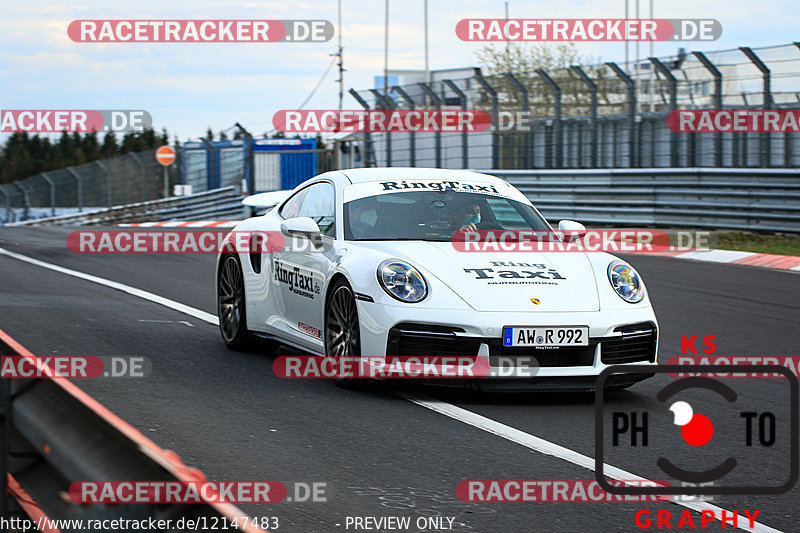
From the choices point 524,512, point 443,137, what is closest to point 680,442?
point 524,512

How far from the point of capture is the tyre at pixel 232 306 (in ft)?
26.1

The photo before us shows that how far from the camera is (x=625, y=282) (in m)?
6.48

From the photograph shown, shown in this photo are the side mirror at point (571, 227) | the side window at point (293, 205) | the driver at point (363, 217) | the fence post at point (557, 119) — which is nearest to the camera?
the driver at point (363, 217)

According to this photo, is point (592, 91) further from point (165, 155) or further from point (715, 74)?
point (165, 155)

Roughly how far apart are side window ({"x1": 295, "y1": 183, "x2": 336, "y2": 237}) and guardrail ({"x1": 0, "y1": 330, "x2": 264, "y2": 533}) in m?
3.94

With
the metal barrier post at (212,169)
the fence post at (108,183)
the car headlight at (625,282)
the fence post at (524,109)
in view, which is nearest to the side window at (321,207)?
the car headlight at (625,282)

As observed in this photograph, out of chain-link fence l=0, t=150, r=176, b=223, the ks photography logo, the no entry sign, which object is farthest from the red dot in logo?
chain-link fence l=0, t=150, r=176, b=223

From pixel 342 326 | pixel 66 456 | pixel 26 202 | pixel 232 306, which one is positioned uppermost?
pixel 66 456

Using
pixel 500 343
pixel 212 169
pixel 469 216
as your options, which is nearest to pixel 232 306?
pixel 469 216

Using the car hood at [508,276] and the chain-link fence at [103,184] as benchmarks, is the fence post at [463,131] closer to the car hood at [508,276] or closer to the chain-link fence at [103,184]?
the chain-link fence at [103,184]

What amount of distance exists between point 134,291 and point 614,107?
11.9 m

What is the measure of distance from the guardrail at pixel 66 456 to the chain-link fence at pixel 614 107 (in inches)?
639

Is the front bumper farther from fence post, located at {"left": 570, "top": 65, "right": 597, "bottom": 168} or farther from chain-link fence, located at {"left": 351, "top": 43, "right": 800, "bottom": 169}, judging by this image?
fence post, located at {"left": 570, "top": 65, "right": 597, "bottom": 168}

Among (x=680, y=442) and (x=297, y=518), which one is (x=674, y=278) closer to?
(x=680, y=442)
